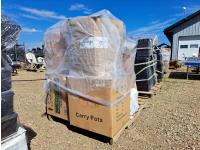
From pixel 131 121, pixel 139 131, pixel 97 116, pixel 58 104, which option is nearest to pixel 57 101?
pixel 58 104

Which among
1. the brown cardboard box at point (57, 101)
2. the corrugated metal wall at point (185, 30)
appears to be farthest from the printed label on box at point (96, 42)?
the corrugated metal wall at point (185, 30)

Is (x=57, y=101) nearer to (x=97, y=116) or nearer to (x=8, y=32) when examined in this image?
(x=97, y=116)

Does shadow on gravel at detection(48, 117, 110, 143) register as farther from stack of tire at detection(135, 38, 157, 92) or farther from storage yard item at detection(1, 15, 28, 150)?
stack of tire at detection(135, 38, 157, 92)

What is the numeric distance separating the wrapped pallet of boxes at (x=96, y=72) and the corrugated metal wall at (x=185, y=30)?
13.7 metres

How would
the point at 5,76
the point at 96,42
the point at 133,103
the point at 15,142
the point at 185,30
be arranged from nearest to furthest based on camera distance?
1. the point at 5,76
2. the point at 15,142
3. the point at 96,42
4. the point at 133,103
5. the point at 185,30

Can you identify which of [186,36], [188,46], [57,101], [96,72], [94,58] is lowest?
[57,101]

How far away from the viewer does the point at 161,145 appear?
303 cm

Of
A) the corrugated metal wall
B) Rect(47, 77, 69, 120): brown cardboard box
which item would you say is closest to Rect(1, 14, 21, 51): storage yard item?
Rect(47, 77, 69, 120): brown cardboard box

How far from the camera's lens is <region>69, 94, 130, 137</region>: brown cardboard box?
2.96 m

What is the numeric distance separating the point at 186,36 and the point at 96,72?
14.5 meters

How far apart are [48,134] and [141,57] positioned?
124 inches

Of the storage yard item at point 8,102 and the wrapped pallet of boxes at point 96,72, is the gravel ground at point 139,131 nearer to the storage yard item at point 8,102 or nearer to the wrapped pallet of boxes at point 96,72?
the wrapped pallet of boxes at point 96,72

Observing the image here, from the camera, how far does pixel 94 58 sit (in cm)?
299

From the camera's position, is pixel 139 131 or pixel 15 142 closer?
pixel 15 142
